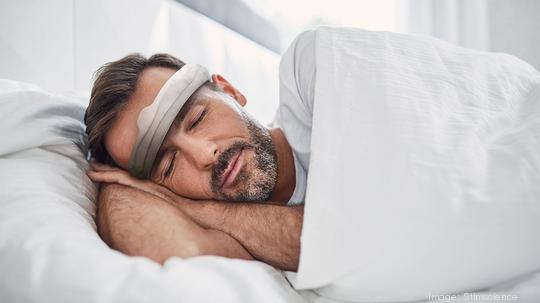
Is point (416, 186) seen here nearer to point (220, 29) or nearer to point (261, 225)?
point (261, 225)

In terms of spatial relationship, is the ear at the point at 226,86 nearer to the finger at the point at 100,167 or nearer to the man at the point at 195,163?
the man at the point at 195,163

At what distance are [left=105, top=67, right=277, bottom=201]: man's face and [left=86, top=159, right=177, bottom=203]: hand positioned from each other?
4 cm

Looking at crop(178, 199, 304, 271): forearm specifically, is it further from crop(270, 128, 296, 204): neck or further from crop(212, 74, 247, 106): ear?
crop(212, 74, 247, 106): ear

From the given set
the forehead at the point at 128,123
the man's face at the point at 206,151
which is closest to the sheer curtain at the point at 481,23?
the man's face at the point at 206,151

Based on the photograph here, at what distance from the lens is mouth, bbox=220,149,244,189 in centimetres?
86

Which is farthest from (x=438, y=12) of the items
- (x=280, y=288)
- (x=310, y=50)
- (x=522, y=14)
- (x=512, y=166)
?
(x=280, y=288)

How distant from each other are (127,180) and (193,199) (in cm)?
15

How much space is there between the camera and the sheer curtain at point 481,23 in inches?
87.8

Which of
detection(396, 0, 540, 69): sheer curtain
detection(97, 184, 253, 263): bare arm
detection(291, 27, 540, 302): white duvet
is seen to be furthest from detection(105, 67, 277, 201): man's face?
detection(396, 0, 540, 69): sheer curtain

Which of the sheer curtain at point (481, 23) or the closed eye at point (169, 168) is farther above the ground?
the sheer curtain at point (481, 23)

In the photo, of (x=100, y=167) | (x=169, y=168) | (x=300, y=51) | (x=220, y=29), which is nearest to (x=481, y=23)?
(x=220, y=29)

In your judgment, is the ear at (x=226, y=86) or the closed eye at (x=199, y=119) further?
the ear at (x=226, y=86)

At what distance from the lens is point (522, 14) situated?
2.25 m

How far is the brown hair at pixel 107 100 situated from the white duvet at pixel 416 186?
490 millimetres
